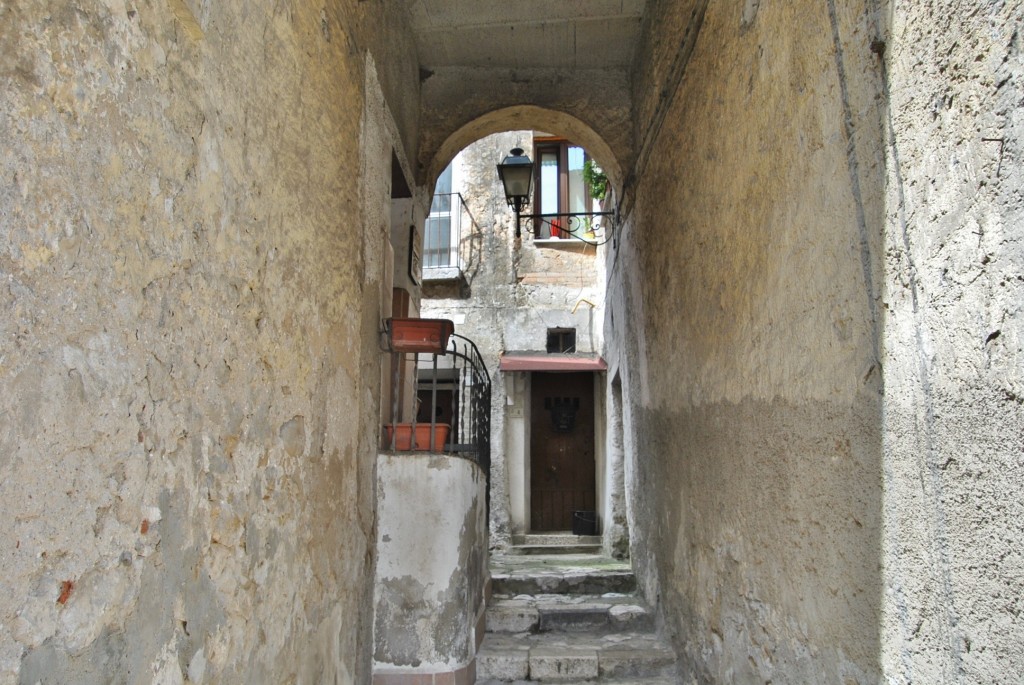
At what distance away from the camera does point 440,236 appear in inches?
429

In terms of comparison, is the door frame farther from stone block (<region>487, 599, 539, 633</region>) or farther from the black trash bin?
stone block (<region>487, 599, 539, 633</region>)

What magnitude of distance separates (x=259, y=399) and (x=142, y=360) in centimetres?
70

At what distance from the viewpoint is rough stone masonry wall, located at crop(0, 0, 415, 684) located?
1403mm

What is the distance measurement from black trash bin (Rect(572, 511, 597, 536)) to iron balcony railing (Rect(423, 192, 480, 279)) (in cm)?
372

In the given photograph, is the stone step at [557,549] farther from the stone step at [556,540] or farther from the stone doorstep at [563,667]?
the stone doorstep at [563,667]

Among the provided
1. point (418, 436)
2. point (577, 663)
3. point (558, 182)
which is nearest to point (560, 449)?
point (558, 182)

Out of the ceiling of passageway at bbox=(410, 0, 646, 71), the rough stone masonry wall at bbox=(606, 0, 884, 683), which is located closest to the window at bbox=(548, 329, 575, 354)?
the ceiling of passageway at bbox=(410, 0, 646, 71)

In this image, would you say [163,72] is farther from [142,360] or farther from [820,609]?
[820,609]

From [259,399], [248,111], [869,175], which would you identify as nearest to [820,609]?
[869,175]

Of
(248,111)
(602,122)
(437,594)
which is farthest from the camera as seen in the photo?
(602,122)

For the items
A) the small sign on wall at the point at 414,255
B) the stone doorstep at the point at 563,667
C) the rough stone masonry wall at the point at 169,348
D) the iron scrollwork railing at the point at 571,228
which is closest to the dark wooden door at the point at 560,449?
the iron scrollwork railing at the point at 571,228

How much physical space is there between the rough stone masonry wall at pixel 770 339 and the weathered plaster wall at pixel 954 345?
0.12 meters

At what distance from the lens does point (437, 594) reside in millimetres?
3934

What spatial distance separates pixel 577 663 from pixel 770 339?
103 inches
